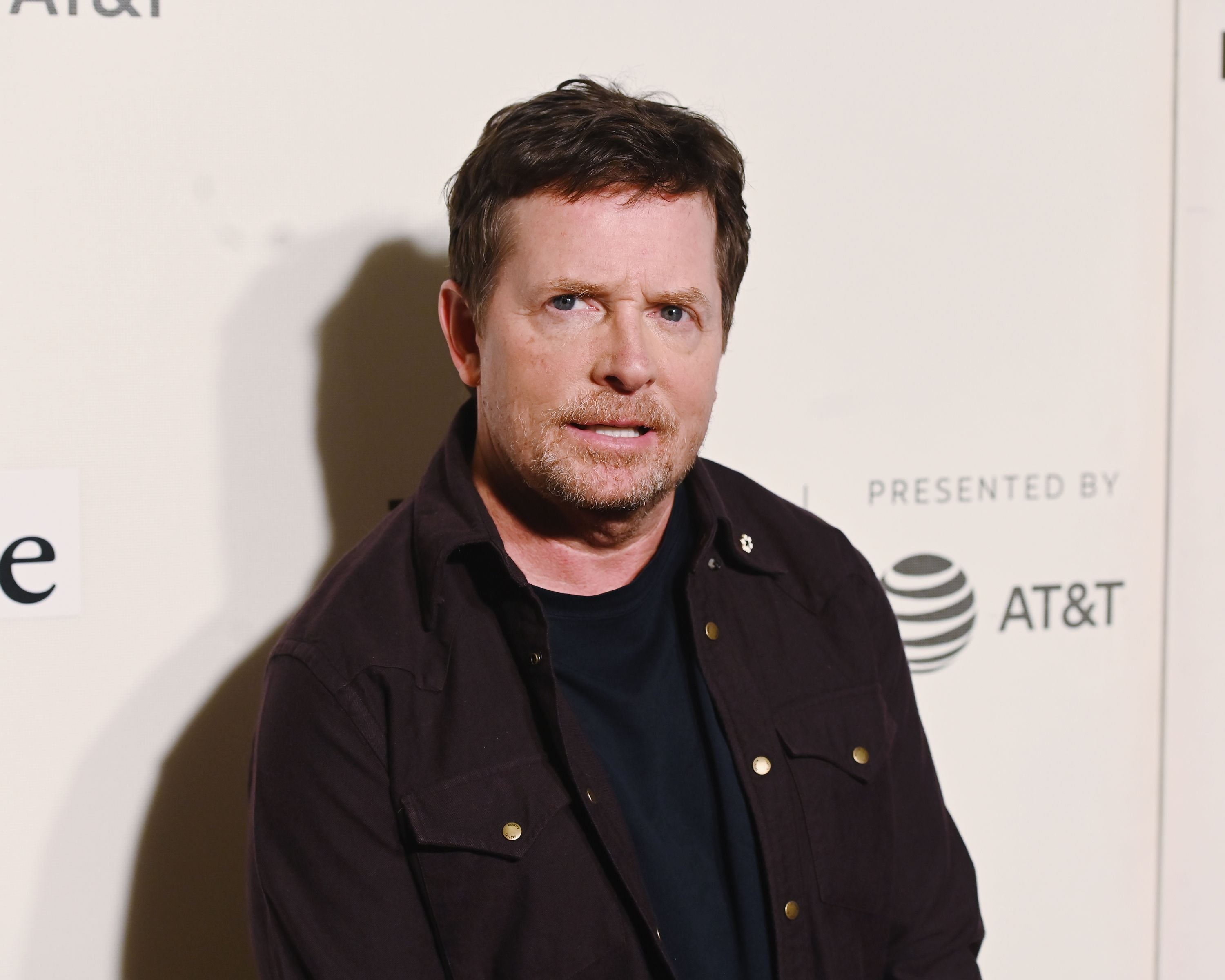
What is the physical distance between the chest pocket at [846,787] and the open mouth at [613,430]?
304 mm

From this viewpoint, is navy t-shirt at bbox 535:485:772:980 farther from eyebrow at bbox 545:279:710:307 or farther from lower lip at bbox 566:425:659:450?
eyebrow at bbox 545:279:710:307

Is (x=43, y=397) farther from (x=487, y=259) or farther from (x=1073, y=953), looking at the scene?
(x=1073, y=953)

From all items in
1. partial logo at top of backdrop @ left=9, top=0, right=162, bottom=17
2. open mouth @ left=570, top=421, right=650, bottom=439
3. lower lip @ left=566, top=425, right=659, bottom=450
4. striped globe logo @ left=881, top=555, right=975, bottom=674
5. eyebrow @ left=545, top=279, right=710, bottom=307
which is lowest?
striped globe logo @ left=881, top=555, right=975, bottom=674

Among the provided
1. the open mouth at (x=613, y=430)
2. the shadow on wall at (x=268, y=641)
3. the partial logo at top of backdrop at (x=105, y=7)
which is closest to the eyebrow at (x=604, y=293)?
the open mouth at (x=613, y=430)

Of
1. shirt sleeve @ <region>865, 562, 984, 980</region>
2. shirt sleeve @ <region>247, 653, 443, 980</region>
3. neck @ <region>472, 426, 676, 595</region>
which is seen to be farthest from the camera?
shirt sleeve @ <region>865, 562, 984, 980</region>

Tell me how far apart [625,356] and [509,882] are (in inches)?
17.7

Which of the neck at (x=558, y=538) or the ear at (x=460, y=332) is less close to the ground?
the ear at (x=460, y=332)

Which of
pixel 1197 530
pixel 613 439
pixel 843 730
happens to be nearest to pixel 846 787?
pixel 843 730

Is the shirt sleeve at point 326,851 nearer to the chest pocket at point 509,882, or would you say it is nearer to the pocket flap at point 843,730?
the chest pocket at point 509,882

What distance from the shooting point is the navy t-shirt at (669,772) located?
3.49 feet

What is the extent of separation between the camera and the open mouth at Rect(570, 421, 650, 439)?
1.07 m

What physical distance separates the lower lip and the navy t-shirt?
143 mm

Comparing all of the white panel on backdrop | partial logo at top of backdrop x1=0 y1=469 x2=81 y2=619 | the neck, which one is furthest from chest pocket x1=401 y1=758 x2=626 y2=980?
the white panel on backdrop

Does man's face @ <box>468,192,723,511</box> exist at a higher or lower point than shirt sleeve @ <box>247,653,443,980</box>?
higher
